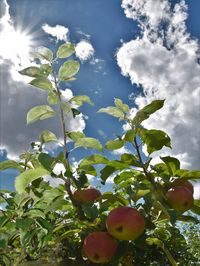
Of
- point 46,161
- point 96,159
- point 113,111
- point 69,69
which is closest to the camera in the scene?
point 46,161

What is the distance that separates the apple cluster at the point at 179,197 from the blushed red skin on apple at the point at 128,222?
13cm

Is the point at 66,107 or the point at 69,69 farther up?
the point at 69,69

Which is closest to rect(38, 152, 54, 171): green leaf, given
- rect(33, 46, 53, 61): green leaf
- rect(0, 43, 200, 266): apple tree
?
rect(0, 43, 200, 266): apple tree

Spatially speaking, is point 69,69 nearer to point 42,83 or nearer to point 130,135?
point 42,83

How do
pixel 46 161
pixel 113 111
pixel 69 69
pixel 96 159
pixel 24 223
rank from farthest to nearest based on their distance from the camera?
pixel 69 69 → pixel 113 111 → pixel 96 159 → pixel 46 161 → pixel 24 223

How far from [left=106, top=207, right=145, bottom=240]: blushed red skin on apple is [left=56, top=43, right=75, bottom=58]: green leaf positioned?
85 centimetres

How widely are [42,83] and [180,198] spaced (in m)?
0.79

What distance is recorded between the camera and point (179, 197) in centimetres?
138

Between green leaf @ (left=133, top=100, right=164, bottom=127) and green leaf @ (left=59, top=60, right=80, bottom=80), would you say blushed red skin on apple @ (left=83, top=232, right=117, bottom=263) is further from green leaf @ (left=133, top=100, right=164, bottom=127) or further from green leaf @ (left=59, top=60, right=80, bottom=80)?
green leaf @ (left=59, top=60, right=80, bottom=80)

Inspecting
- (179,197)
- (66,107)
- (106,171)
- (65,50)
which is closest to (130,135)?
(106,171)

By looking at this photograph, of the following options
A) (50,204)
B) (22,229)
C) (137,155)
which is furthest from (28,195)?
(137,155)

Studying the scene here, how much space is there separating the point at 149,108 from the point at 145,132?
98 mm

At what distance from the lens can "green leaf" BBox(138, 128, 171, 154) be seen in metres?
1.48

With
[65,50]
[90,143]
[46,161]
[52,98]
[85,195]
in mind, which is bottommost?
[85,195]
